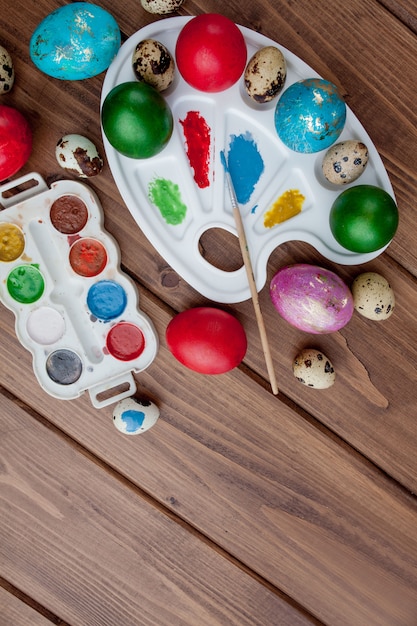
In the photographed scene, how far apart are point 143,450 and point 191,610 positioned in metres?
0.30

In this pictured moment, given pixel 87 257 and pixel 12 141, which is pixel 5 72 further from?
pixel 87 257

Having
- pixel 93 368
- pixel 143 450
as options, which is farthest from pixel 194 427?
pixel 93 368

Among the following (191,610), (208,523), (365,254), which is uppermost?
(365,254)

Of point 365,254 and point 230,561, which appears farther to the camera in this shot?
point 230,561

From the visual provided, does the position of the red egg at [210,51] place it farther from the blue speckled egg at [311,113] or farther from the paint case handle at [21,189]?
the paint case handle at [21,189]

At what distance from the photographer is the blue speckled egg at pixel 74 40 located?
28.5 inches

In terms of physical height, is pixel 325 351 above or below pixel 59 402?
above

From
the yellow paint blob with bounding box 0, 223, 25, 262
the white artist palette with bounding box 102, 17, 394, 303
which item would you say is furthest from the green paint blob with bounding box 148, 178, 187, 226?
the yellow paint blob with bounding box 0, 223, 25, 262

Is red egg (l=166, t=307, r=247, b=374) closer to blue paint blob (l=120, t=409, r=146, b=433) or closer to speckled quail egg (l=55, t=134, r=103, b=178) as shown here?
blue paint blob (l=120, t=409, r=146, b=433)

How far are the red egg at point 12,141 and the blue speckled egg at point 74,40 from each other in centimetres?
8

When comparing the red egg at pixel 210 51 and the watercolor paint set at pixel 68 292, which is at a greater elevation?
the red egg at pixel 210 51

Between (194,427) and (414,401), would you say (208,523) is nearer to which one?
(194,427)

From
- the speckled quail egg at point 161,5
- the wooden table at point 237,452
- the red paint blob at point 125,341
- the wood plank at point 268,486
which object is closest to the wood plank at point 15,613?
the wooden table at point 237,452

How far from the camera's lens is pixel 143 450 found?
2.92ft
